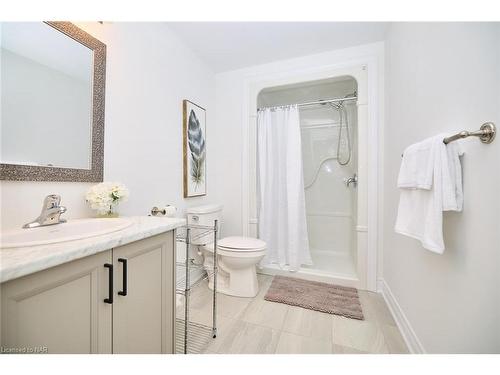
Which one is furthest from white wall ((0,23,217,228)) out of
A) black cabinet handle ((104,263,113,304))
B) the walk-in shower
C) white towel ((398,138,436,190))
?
white towel ((398,138,436,190))

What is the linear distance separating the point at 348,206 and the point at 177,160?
2184 mm

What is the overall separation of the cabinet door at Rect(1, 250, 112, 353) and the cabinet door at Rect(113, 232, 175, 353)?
46 mm

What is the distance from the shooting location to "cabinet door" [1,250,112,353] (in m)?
0.51

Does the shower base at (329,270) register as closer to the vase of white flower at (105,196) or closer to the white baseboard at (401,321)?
the white baseboard at (401,321)

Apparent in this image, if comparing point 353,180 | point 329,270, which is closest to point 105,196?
point 329,270

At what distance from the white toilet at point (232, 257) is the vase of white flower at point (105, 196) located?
0.75 metres

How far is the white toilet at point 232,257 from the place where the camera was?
70.0 inches

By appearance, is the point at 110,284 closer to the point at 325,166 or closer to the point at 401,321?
the point at 401,321

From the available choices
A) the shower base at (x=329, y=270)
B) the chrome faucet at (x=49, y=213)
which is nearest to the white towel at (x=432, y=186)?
the shower base at (x=329, y=270)

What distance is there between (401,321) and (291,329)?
73 centimetres

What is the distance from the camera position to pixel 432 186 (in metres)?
0.91

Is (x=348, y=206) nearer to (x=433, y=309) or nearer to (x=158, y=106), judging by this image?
(x=433, y=309)

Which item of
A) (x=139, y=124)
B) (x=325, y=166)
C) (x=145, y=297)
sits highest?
(x=139, y=124)

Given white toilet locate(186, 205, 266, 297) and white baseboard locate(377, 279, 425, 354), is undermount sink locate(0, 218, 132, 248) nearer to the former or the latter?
white toilet locate(186, 205, 266, 297)
